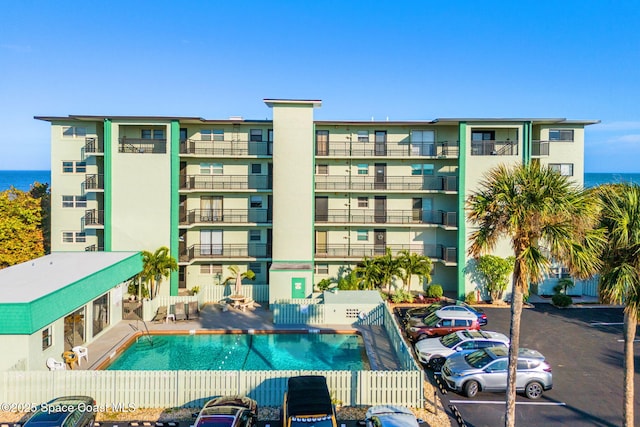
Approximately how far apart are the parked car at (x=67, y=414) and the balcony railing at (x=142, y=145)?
62.5 ft

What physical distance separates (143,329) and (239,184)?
1184 cm

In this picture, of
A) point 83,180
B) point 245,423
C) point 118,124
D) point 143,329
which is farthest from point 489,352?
point 83,180

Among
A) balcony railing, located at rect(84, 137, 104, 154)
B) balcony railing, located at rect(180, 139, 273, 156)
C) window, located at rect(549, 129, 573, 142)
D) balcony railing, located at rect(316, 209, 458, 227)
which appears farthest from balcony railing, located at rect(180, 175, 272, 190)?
window, located at rect(549, 129, 573, 142)

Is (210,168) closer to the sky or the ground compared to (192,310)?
closer to the sky

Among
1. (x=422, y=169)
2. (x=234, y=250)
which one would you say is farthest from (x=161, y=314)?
(x=422, y=169)

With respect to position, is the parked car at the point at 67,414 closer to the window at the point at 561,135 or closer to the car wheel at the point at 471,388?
the car wheel at the point at 471,388

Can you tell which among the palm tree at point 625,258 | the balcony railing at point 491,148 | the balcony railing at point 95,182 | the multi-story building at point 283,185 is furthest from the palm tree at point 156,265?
the palm tree at point 625,258

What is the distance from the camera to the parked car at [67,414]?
1139 cm

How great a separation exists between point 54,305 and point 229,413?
29.6 feet

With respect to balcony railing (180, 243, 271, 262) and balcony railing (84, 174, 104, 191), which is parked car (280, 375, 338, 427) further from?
balcony railing (84, 174, 104, 191)

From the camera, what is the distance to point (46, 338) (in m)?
17.3

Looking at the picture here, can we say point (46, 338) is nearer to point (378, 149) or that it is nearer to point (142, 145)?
point (142, 145)

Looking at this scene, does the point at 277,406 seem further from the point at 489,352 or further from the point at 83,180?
the point at 83,180

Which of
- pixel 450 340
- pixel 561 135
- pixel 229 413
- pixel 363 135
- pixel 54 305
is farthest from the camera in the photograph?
pixel 363 135
